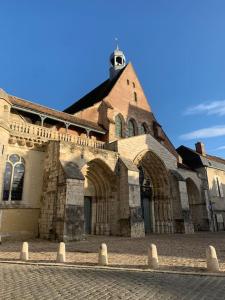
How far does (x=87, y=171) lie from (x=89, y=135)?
445cm

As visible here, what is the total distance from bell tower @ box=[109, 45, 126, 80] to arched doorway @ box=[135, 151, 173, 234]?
1443 centimetres

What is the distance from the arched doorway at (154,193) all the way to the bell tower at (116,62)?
14.4m

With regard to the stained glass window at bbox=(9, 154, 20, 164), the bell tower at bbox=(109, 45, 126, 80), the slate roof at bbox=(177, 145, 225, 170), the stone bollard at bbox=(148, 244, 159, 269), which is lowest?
the stone bollard at bbox=(148, 244, 159, 269)

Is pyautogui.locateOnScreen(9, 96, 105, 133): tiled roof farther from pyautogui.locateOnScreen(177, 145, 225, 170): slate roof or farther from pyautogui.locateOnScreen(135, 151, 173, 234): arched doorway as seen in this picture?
pyautogui.locateOnScreen(177, 145, 225, 170): slate roof

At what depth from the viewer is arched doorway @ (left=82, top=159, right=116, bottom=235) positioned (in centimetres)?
1472

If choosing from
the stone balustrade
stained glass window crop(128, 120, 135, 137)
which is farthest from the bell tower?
the stone balustrade

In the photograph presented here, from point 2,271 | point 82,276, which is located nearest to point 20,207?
point 2,271

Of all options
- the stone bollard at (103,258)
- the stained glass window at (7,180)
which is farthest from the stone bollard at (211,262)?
the stained glass window at (7,180)

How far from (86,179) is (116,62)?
1941 cm

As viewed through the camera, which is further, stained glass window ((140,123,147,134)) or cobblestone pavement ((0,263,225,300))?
stained glass window ((140,123,147,134))

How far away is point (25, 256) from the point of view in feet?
20.9

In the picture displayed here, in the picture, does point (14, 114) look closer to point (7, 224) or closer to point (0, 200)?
point (0, 200)

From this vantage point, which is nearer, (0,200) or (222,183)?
(0,200)

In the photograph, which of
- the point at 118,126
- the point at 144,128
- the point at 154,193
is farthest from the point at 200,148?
the point at 154,193
